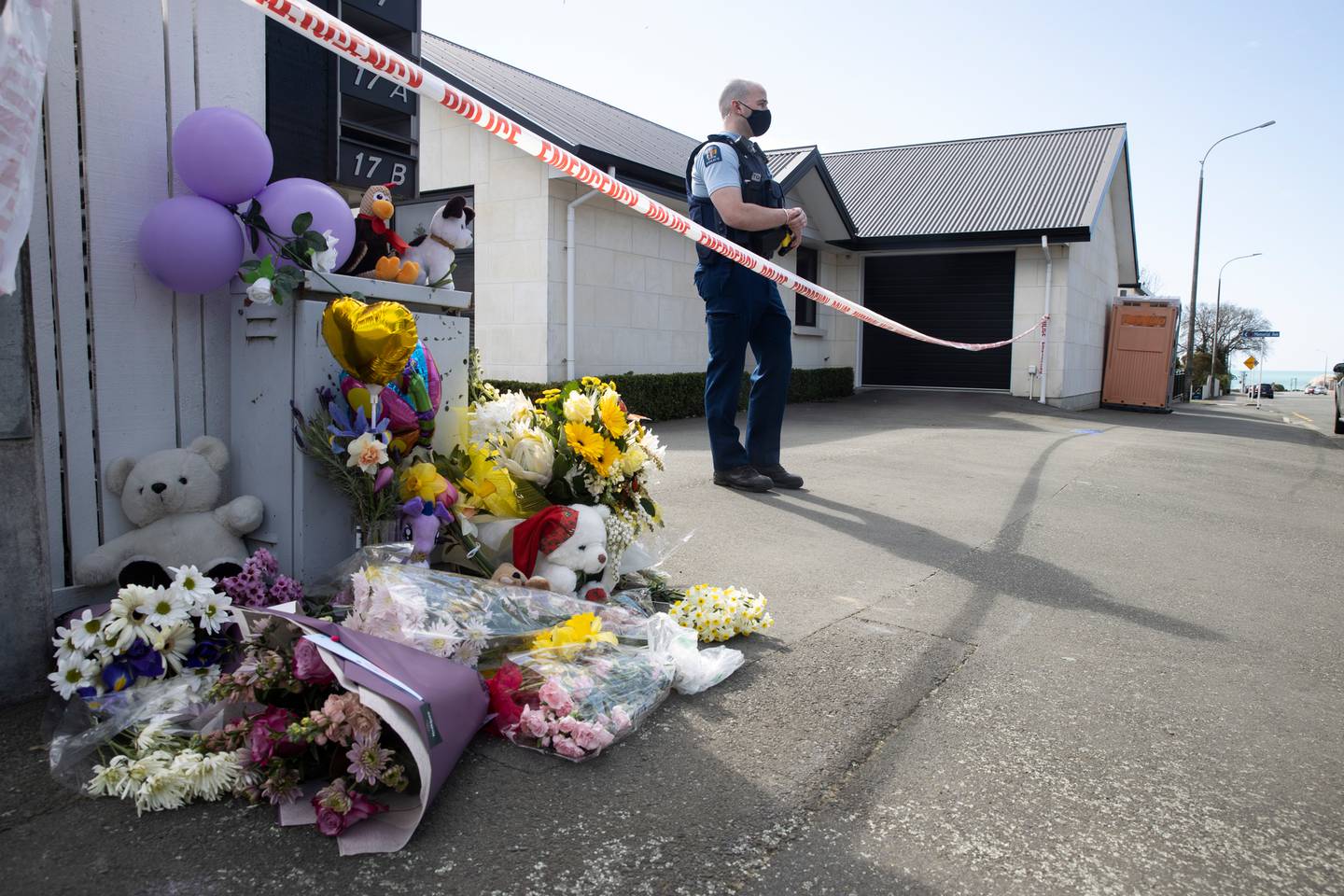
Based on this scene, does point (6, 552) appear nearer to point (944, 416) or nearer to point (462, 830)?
point (462, 830)

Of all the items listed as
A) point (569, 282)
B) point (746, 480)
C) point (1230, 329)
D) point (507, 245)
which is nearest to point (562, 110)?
point (507, 245)

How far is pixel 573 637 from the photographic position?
2.57 m

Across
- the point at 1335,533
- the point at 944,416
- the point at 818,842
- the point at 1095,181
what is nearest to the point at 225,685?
the point at 818,842

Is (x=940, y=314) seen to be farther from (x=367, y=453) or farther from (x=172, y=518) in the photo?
(x=172, y=518)

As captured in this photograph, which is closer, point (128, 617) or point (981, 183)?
point (128, 617)

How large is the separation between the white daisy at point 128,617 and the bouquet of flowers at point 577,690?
907 millimetres

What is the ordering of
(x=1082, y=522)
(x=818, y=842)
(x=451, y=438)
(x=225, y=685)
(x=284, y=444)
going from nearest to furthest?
(x=818, y=842)
(x=225, y=685)
(x=284, y=444)
(x=451, y=438)
(x=1082, y=522)

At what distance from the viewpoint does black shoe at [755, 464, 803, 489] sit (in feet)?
18.9

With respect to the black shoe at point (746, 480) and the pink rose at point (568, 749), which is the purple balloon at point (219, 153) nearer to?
the pink rose at point (568, 749)

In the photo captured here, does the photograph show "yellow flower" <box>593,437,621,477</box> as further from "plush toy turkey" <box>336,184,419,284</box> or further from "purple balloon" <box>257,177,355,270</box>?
"purple balloon" <box>257,177,355,270</box>

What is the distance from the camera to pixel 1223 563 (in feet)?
14.8

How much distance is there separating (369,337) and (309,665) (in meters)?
1.05

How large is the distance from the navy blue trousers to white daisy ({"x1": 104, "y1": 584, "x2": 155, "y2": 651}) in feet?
10.9

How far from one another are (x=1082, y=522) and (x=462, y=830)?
14.8 ft
